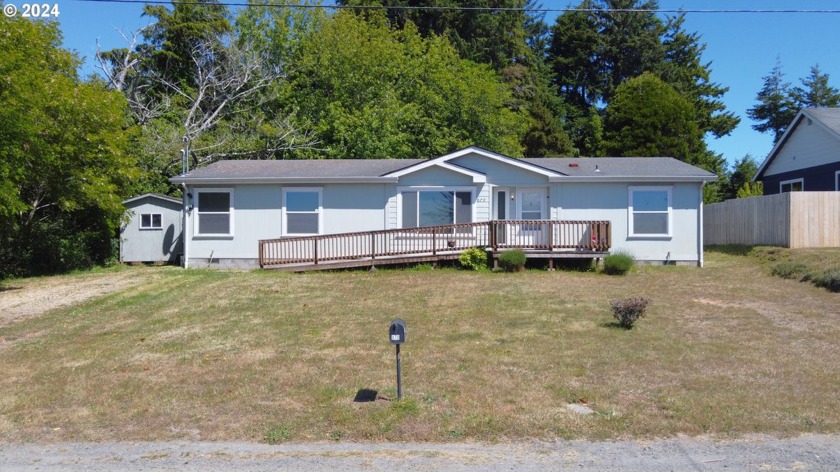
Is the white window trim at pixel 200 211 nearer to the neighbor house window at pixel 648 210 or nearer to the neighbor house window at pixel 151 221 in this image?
the neighbor house window at pixel 151 221

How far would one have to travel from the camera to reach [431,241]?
1942cm

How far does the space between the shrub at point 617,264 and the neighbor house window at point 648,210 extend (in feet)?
8.49

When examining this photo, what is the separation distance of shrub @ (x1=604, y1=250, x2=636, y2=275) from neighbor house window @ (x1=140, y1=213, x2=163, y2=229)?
45.7 feet

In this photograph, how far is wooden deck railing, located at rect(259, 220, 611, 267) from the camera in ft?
61.8

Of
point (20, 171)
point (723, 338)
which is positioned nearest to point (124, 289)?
point (20, 171)

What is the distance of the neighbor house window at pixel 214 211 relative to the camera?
67.4 ft

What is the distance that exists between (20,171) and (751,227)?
22.0m

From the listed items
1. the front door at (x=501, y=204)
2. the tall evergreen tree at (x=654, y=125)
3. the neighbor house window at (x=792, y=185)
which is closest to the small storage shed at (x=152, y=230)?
the front door at (x=501, y=204)

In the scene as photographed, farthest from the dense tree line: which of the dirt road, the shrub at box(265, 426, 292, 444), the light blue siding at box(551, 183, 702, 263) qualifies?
the shrub at box(265, 426, 292, 444)

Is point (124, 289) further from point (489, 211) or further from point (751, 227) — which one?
point (751, 227)

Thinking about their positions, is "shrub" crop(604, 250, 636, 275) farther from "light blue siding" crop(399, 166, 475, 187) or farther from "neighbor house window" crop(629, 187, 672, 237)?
"light blue siding" crop(399, 166, 475, 187)

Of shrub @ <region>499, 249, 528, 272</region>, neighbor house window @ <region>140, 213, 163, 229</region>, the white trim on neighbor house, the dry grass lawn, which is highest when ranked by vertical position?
the white trim on neighbor house

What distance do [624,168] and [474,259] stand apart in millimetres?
6189

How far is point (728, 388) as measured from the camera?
25.6 feet
